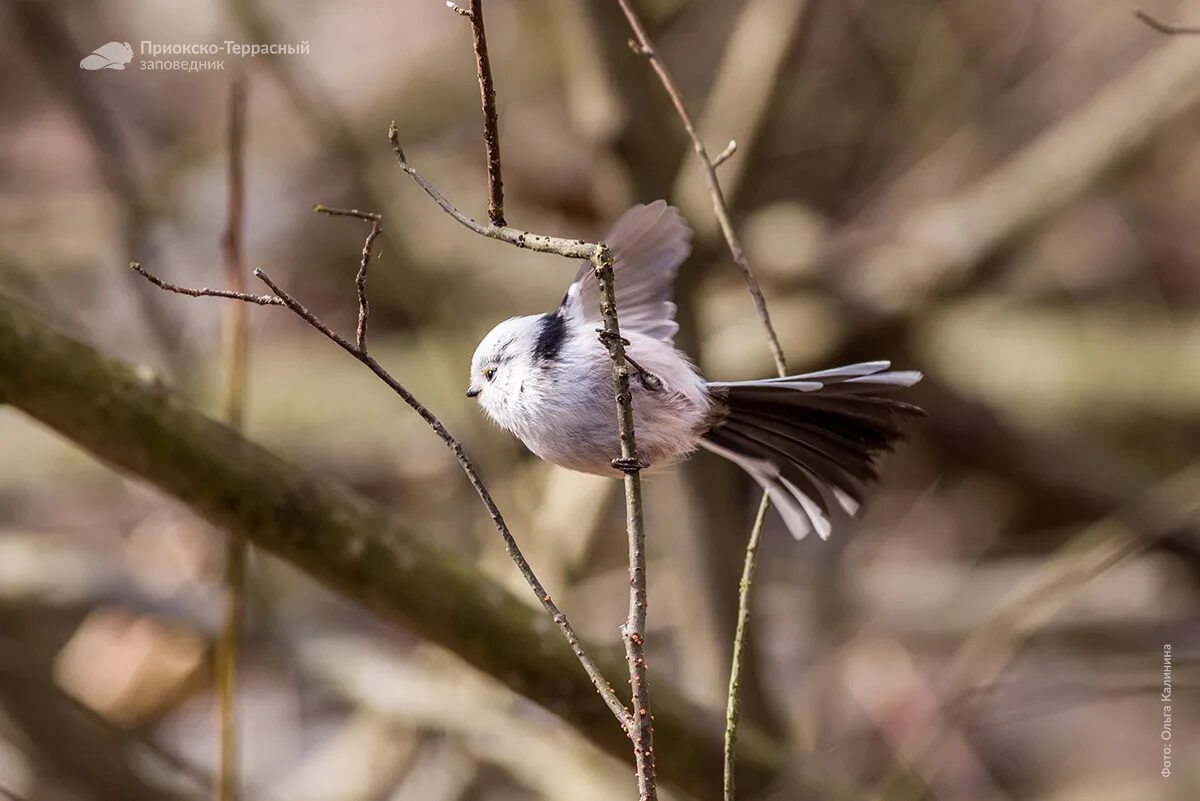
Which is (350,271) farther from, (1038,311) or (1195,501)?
(1195,501)

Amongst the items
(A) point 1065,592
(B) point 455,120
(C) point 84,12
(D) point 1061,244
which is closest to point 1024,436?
(D) point 1061,244

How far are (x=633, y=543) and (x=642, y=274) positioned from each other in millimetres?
395

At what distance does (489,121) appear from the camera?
854 mm

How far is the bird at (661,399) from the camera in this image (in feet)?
3.47

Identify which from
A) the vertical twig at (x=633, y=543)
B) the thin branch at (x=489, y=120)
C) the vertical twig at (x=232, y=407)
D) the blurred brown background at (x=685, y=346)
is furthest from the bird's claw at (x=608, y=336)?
the blurred brown background at (x=685, y=346)

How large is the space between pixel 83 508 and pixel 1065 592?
12.9 feet

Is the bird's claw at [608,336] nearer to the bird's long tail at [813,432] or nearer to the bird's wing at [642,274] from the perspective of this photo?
the bird's wing at [642,274]

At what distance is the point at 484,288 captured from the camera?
149 inches
